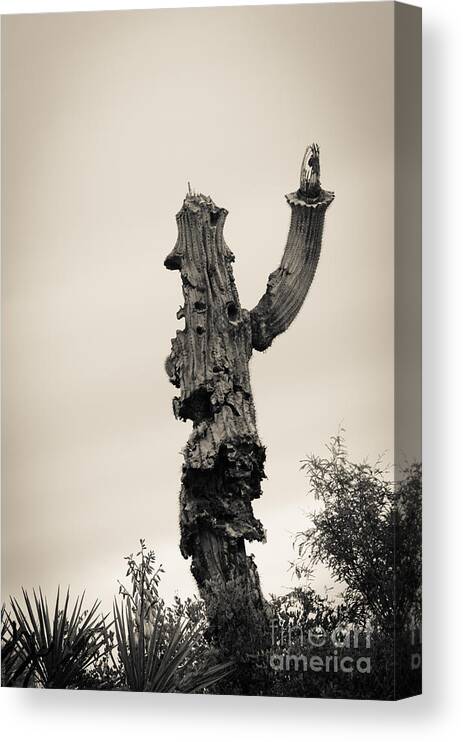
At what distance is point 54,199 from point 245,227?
3.14ft

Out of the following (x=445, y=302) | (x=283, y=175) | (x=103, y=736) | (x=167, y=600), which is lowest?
(x=103, y=736)

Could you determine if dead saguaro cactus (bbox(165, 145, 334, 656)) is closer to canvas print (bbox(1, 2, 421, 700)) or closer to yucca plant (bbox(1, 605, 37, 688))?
canvas print (bbox(1, 2, 421, 700))

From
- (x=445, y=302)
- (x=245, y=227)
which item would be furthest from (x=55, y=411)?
(x=445, y=302)

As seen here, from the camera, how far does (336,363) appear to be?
8672 mm

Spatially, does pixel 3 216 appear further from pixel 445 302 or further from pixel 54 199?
pixel 445 302

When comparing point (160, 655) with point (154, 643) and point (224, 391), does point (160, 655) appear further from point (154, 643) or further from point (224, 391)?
point (224, 391)

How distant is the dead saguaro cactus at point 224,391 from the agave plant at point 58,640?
0.58 metres

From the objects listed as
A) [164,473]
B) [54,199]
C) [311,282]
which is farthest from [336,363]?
[54,199]

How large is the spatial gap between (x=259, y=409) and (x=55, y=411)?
39.3 inches

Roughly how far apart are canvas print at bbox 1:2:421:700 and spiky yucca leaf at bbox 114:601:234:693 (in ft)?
0.03

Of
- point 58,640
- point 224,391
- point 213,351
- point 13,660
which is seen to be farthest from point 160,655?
Result: point 213,351

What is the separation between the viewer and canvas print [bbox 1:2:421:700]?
861 centimetres

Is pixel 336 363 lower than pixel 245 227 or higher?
lower

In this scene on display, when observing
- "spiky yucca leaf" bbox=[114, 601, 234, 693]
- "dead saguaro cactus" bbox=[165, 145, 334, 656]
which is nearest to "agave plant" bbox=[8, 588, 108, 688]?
"spiky yucca leaf" bbox=[114, 601, 234, 693]
